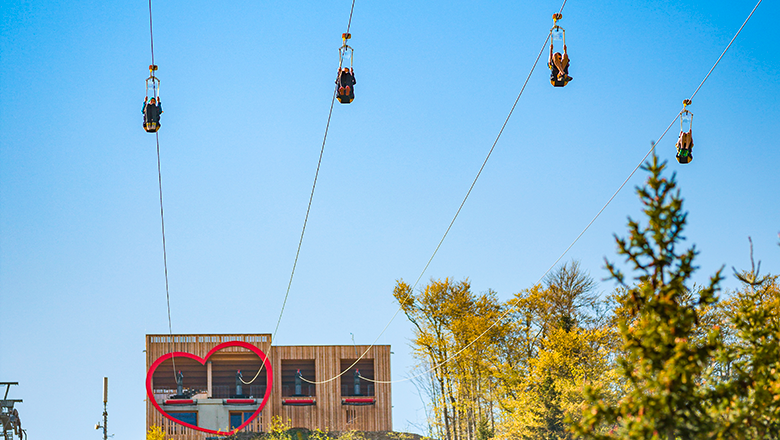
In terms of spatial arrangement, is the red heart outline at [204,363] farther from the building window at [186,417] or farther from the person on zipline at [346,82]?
the person on zipline at [346,82]

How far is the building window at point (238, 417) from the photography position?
4959cm

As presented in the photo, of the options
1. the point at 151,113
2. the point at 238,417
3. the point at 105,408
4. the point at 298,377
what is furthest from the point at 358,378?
the point at 151,113

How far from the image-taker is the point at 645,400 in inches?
291

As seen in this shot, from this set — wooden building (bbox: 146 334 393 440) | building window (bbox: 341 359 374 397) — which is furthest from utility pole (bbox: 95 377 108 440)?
building window (bbox: 341 359 374 397)

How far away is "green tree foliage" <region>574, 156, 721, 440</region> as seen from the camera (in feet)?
24.2

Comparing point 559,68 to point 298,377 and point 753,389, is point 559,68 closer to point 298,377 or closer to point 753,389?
point 753,389

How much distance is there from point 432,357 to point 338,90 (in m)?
30.8

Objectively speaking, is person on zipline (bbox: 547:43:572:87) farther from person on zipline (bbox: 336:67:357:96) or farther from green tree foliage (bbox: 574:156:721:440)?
green tree foliage (bbox: 574:156:721:440)

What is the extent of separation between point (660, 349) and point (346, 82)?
8.97m

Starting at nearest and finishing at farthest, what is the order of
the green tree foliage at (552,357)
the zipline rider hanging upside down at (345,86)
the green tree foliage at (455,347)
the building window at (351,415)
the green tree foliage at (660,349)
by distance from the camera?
the green tree foliage at (660,349) → the zipline rider hanging upside down at (345,86) → the green tree foliage at (552,357) → the green tree foliage at (455,347) → the building window at (351,415)

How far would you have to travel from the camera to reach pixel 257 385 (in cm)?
5075

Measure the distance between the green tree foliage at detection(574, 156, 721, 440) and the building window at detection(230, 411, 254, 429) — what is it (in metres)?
43.8

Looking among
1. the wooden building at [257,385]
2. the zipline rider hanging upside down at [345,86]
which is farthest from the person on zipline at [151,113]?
the wooden building at [257,385]

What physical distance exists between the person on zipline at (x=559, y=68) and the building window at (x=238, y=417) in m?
38.3
